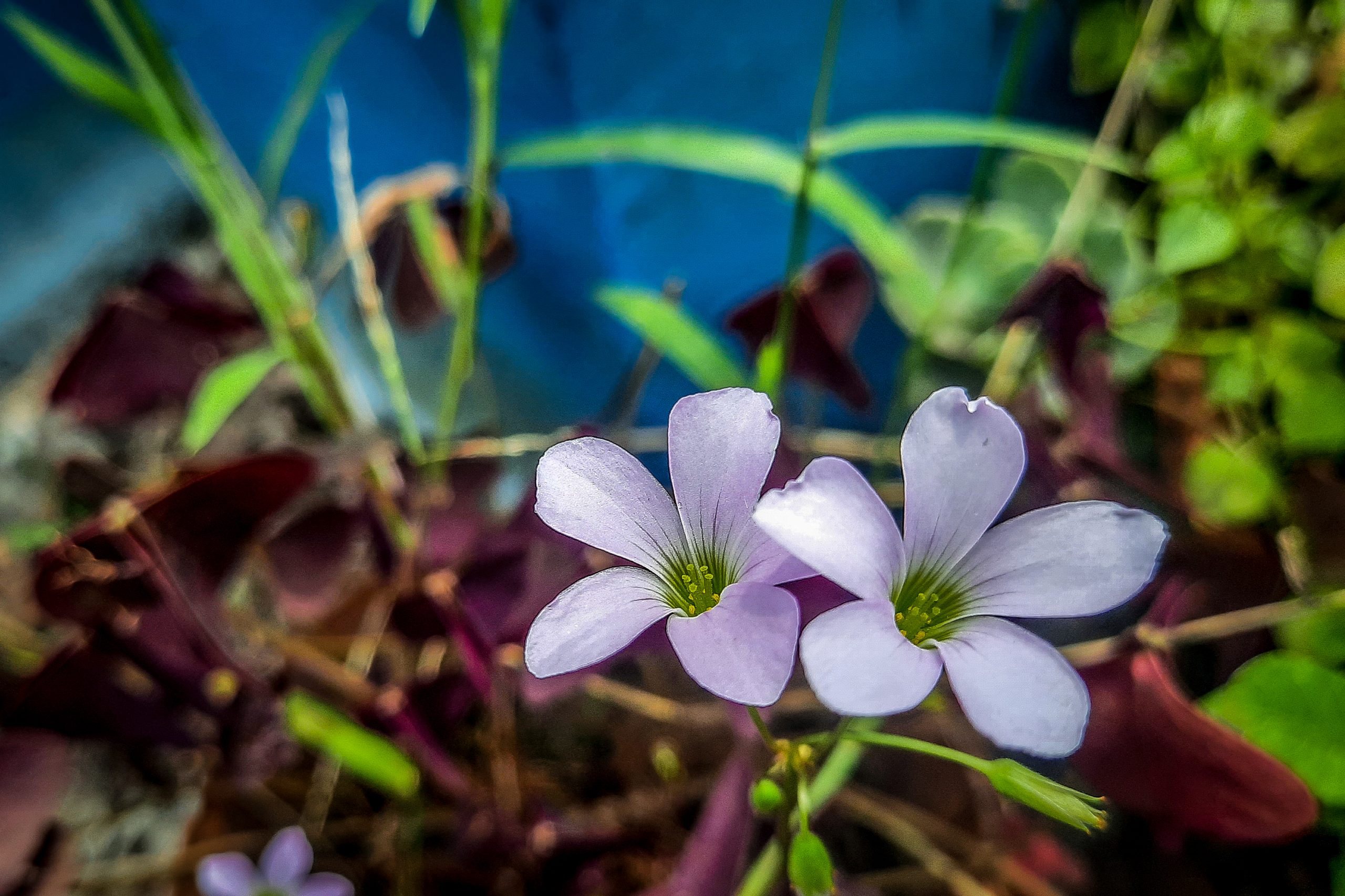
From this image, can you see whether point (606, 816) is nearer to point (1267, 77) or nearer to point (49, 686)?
point (49, 686)

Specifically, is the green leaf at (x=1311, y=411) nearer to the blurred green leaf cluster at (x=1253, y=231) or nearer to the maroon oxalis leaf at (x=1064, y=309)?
the blurred green leaf cluster at (x=1253, y=231)

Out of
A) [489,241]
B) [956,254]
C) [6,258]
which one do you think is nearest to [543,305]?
[489,241]

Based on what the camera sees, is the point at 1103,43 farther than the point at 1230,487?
Yes

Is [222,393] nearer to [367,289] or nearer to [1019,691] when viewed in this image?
[367,289]

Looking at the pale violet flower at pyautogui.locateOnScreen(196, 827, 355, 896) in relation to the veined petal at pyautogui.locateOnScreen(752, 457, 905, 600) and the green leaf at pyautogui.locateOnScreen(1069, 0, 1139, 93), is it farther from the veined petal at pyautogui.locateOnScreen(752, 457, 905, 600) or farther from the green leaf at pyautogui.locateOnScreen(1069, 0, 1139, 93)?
the green leaf at pyautogui.locateOnScreen(1069, 0, 1139, 93)

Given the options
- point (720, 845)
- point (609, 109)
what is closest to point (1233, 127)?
point (609, 109)
